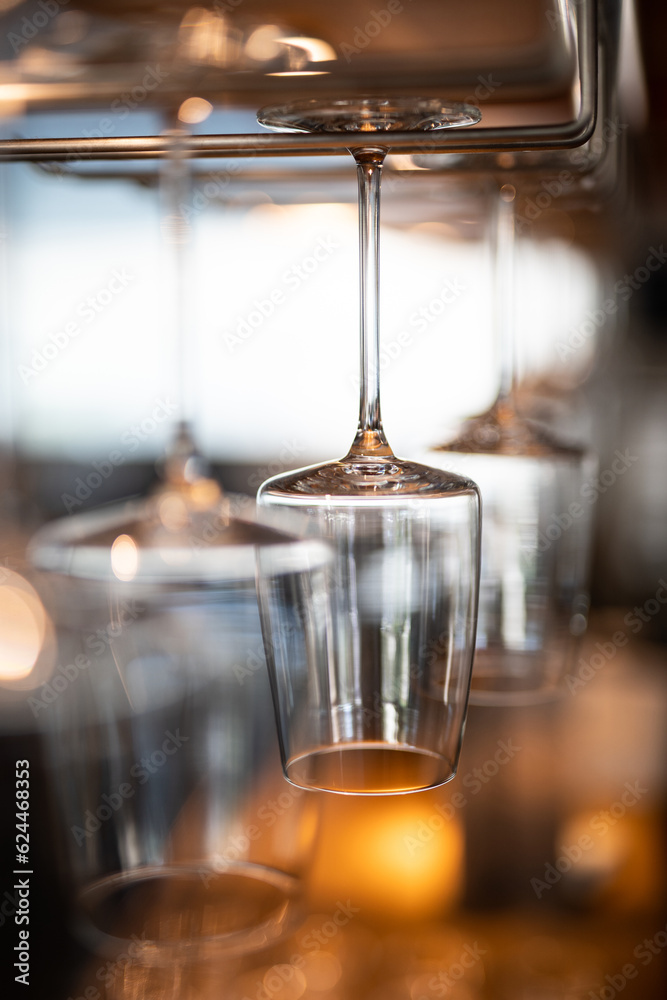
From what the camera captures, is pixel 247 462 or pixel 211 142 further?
pixel 247 462

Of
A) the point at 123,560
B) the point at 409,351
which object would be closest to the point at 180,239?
the point at 123,560

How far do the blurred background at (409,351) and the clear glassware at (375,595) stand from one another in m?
0.03

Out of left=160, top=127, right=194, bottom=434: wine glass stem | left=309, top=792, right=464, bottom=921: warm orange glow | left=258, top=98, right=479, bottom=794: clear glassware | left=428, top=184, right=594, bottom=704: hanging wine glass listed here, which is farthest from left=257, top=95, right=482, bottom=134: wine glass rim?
left=309, top=792, right=464, bottom=921: warm orange glow

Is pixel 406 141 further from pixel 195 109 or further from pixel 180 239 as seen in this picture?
pixel 180 239

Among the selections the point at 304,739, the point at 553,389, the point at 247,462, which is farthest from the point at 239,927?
the point at 247,462

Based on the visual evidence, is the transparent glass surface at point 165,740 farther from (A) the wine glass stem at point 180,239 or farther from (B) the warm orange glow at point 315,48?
(B) the warm orange glow at point 315,48

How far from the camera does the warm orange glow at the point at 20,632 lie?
110 centimetres

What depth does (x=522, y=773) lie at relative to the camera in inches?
39.4

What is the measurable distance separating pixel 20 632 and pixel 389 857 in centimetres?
54

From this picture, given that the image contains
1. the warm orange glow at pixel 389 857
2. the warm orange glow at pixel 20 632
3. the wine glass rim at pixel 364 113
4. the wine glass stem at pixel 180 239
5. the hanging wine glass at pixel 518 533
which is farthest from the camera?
the warm orange glow at pixel 20 632

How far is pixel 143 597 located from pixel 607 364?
5.84 ft

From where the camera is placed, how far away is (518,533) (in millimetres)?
606

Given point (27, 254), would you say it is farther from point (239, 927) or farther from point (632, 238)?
point (239, 927)

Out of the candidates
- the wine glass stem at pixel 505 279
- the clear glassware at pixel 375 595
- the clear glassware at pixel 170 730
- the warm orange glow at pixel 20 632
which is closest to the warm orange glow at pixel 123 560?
the clear glassware at pixel 170 730
